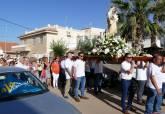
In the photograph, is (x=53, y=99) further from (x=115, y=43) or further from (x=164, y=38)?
(x=164, y=38)

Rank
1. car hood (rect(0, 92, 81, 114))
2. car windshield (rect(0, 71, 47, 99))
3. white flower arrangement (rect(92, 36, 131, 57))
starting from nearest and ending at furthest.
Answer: car hood (rect(0, 92, 81, 114))
car windshield (rect(0, 71, 47, 99))
white flower arrangement (rect(92, 36, 131, 57))

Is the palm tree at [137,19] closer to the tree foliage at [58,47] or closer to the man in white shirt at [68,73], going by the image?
the man in white shirt at [68,73]

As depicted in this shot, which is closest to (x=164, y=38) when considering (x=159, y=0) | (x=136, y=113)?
(x=159, y=0)

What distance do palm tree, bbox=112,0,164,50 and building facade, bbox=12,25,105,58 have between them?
34.7 m

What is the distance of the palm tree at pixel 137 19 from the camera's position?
77.9ft

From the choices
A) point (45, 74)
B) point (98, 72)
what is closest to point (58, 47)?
point (45, 74)

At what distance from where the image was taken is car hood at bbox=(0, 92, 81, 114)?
5.63m

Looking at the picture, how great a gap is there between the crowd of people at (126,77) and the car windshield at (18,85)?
305 cm

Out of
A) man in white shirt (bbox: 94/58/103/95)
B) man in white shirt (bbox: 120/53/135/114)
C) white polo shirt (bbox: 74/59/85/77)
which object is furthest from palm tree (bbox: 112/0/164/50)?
man in white shirt (bbox: 120/53/135/114)

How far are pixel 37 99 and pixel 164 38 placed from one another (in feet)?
70.0

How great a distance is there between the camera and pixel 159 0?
79.7ft

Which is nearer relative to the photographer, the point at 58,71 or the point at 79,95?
the point at 79,95

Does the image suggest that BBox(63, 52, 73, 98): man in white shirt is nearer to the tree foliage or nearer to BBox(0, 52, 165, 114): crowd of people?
BBox(0, 52, 165, 114): crowd of people

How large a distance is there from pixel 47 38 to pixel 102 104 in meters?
50.7
